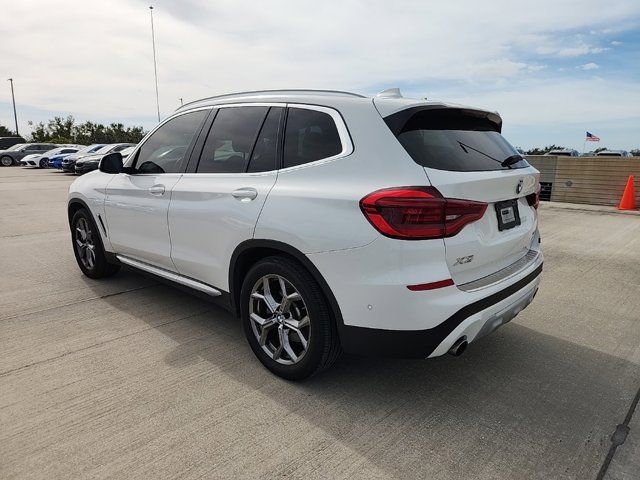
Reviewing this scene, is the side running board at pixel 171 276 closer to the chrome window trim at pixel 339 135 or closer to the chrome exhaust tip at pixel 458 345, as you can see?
the chrome window trim at pixel 339 135

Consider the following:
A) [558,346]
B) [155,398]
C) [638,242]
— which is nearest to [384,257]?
[155,398]

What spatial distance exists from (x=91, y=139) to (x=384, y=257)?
61751mm

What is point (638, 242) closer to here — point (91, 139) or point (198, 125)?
point (198, 125)

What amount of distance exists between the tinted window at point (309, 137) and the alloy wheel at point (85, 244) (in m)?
2.92

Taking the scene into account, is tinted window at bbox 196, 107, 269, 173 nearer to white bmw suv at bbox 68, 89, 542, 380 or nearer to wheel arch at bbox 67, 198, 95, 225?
white bmw suv at bbox 68, 89, 542, 380

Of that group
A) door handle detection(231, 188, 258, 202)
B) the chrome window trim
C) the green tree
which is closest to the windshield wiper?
the chrome window trim

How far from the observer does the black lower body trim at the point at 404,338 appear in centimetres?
235

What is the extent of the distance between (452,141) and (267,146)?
114 centimetres

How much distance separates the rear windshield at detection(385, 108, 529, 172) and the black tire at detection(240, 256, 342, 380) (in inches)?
35.4

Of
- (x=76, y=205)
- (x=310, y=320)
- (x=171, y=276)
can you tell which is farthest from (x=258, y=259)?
(x=76, y=205)

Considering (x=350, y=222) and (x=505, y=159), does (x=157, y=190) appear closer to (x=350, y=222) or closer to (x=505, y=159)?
(x=350, y=222)

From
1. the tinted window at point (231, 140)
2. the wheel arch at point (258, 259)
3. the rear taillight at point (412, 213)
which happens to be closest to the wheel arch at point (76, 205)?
the tinted window at point (231, 140)

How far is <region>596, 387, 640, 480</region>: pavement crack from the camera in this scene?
2.19 m

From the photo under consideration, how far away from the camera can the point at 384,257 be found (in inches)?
90.5
